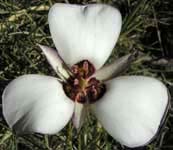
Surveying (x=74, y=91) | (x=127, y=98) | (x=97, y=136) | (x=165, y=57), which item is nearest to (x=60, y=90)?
(x=74, y=91)

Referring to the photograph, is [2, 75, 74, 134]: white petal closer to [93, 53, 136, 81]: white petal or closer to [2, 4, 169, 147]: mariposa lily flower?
[2, 4, 169, 147]: mariposa lily flower

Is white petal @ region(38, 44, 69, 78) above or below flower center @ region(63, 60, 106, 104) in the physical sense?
above

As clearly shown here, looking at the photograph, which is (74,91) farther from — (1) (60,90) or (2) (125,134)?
(2) (125,134)

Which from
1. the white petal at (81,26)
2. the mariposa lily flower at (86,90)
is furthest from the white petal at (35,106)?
the white petal at (81,26)

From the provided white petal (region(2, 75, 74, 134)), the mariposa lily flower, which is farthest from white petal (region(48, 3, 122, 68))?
white petal (region(2, 75, 74, 134))

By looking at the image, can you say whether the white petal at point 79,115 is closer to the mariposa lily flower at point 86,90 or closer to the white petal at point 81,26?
the mariposa lily flower at point 86,90

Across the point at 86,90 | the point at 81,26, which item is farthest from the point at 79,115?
the point at 81,26

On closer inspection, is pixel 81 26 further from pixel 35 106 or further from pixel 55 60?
pixel 35 106
